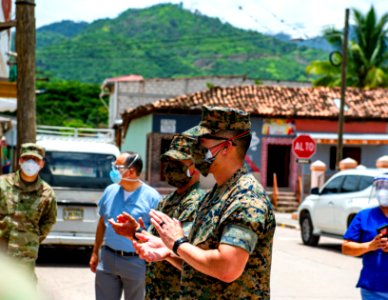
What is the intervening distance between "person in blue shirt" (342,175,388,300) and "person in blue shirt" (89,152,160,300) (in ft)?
5.79

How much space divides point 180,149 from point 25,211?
205 centimetres

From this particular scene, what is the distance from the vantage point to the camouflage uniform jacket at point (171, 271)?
489 cm

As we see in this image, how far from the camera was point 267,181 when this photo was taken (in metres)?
38.8

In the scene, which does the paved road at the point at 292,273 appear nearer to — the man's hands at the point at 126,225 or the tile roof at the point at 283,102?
the man's hands at the point at 126,225

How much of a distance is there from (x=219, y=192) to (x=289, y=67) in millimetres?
155971

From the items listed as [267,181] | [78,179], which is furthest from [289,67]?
[78,179]

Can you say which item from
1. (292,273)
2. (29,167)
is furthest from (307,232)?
(29,167)

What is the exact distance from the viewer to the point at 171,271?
4.90m

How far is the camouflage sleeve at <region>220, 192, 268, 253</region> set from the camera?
3.18 metres

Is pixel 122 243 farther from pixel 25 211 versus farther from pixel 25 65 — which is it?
pixel 25 65

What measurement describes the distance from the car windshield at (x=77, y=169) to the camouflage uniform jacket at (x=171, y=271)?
8.51 meters

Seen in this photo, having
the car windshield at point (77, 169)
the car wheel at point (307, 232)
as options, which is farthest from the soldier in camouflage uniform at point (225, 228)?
the car wheel at point (307, 232)

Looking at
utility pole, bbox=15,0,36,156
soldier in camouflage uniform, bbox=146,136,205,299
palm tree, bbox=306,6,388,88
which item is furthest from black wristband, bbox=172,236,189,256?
palm tree, bbox=306,6,388,88

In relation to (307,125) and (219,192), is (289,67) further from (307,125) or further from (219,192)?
(219,192)
